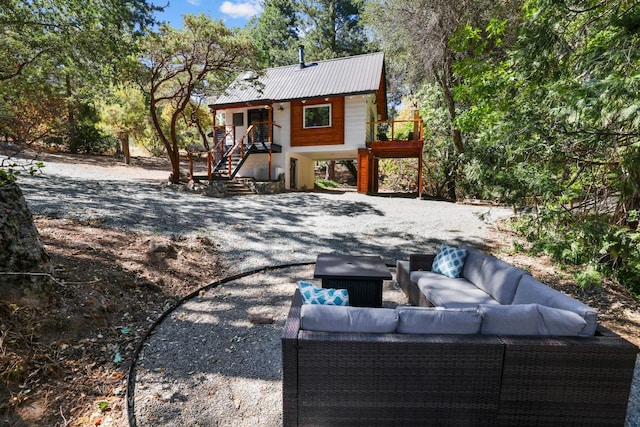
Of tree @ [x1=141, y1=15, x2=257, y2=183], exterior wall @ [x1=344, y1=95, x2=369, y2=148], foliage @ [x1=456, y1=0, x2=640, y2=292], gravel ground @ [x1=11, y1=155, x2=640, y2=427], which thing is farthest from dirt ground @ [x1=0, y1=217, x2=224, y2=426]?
exterior wall @ [x1=344, y1=95, x2=369, y2=148]

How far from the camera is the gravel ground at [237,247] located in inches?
106

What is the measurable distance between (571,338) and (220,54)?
39.7 ft

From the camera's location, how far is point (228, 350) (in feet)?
11.0

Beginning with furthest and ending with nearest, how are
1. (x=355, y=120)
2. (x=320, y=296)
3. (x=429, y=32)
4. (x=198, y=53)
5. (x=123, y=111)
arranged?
(x=123, y=111) → (x=355, y=120) → (x=429, y=32) → (x=198, y=53) → (x=320, y=296)

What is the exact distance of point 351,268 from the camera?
13.6 feet

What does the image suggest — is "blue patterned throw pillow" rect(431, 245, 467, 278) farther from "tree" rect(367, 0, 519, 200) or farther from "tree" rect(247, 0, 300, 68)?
"tree" rect(247, 0, 300, 68)

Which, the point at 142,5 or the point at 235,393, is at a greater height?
the point at 142,5

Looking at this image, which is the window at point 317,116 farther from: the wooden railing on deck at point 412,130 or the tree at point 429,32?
the tree at point 429,32

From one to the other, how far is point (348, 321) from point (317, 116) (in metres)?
13.4

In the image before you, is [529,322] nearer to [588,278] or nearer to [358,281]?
[358,281]

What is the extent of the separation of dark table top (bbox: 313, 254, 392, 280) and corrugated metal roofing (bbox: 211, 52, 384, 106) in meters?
10.3

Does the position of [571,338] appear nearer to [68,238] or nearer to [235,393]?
[235,393]

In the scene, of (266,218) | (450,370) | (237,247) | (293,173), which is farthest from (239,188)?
(450,370)

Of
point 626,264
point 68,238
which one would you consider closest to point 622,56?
point 626,264
